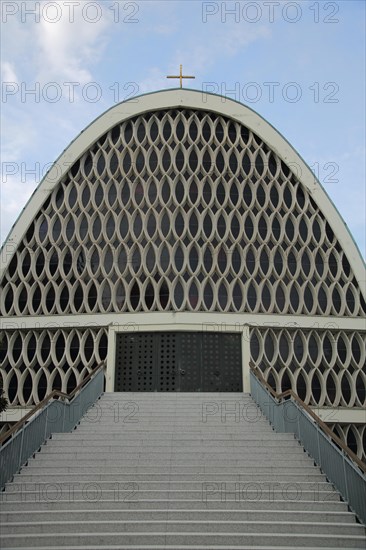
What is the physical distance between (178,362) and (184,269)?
366cm

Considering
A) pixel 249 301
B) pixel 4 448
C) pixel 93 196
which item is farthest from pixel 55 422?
pixel 93 196

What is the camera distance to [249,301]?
21.0 meters

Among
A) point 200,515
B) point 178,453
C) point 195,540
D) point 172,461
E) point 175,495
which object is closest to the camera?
point 195,540

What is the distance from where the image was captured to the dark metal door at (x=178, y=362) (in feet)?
64.7

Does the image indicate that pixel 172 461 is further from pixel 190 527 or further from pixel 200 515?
pixel 190 527

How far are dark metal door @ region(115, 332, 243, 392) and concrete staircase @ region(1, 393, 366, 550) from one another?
20.7ft

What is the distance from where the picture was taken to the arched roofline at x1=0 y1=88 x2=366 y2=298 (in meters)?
22.4

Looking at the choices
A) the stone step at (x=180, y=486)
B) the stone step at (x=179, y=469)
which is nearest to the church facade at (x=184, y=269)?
the stone step at (x=179, y=469)

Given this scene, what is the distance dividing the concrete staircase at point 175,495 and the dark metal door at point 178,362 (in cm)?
631

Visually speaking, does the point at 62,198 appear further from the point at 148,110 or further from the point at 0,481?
the point at 0,481

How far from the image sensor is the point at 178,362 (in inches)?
784

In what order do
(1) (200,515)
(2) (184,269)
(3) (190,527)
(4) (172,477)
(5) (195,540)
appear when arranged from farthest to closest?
1. (2) (184,269)
2. (4) (172,477)
3. (1) (200,515)
4. (3) (190,527)
5. (5) (195,540)

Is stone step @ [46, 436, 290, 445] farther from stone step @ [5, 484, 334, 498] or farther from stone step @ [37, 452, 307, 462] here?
stone step @ [5, 484, 334, 498]

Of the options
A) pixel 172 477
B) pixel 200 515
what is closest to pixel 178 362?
pixel 172 477
